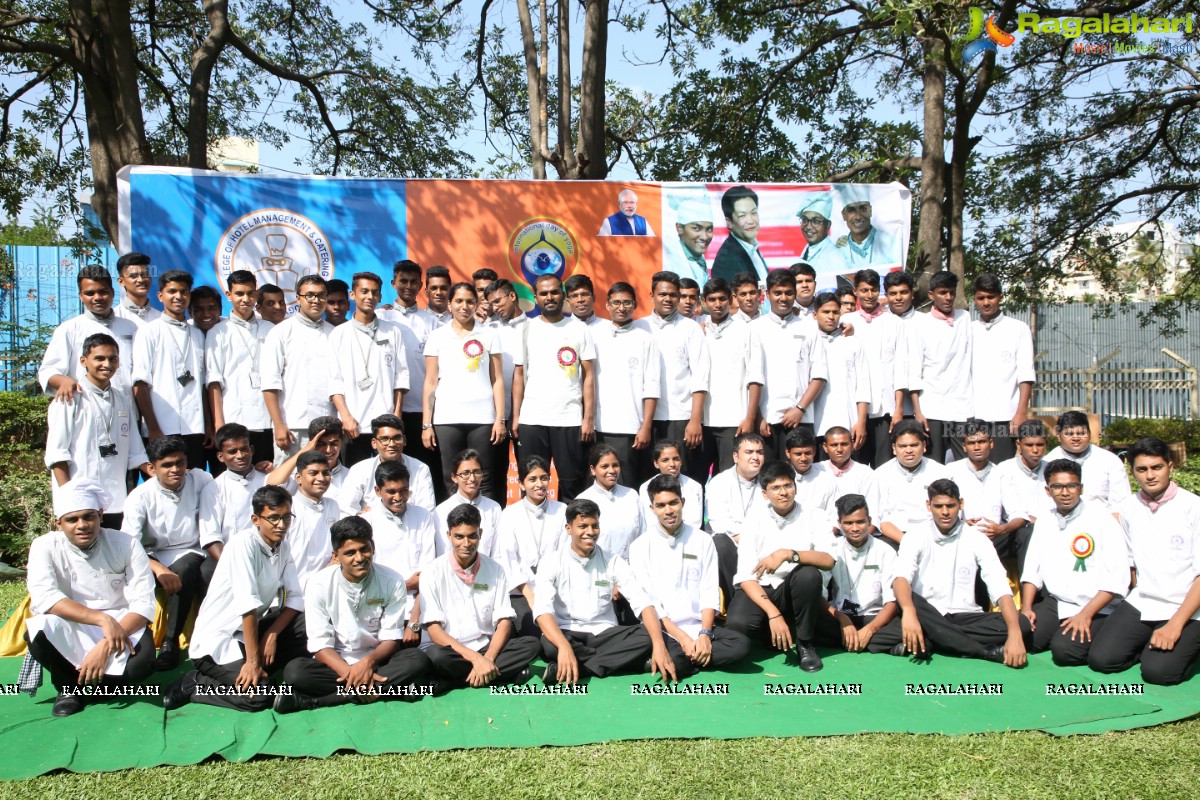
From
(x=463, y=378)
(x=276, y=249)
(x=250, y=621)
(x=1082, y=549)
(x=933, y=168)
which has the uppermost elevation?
(x=933, y=168)

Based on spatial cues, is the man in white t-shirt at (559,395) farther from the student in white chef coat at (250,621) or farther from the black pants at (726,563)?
the student in white chef coat at (250,621)

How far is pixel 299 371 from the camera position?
5969mm

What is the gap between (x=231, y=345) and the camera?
6.04 meters

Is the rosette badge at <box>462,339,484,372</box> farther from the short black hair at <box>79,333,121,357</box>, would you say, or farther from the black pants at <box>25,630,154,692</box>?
the black pants at <box>25,630,154,692</box>

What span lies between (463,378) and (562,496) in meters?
1.02

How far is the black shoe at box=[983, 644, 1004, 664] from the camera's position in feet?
16.2

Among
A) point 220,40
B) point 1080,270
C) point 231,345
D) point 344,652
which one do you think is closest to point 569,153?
point 220,40

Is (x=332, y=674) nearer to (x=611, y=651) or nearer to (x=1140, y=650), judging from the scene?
(x=611, y=651)

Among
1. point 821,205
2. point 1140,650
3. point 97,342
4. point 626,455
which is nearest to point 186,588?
point 97,342

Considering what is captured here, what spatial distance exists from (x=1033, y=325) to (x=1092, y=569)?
41.4ft

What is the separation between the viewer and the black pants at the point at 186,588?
16.6ft

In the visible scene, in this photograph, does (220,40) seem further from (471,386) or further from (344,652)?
(344,652)

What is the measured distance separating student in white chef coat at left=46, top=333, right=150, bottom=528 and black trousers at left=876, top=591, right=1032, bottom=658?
4.43 m

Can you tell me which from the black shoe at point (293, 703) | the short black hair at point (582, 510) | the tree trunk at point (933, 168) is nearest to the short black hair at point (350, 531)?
the black shoe at point (293, 703)
